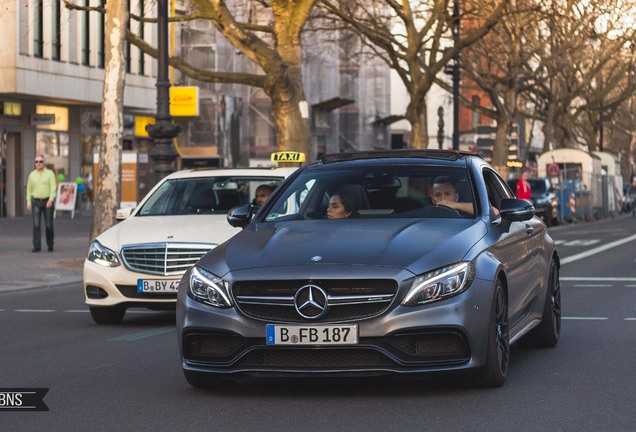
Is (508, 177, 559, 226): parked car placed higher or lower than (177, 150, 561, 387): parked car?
lower

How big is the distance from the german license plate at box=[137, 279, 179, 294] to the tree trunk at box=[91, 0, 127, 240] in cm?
1206

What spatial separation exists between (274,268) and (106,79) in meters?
18.5

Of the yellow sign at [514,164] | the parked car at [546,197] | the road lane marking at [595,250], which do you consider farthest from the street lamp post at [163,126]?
the yellow sign at [514,164]

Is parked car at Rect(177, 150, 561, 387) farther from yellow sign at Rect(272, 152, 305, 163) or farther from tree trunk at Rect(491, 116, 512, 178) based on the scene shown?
tree trunk at Rect(491, 116, 512, 178)

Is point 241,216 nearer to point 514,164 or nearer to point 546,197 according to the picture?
point 514,164

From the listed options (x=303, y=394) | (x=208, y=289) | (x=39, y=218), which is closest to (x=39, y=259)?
(x=39, y=218)

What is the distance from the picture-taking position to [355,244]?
8820 millimetres

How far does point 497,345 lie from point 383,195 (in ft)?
4.95

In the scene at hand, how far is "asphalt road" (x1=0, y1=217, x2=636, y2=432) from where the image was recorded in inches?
310

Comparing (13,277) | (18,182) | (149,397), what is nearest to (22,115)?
(18,182)

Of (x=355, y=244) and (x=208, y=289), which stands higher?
(x=355, y=244)

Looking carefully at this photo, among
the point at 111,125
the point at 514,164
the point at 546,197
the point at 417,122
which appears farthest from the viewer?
the point at 546,197

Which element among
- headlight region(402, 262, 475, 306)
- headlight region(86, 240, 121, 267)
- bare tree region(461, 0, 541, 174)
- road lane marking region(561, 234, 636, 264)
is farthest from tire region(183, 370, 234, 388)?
bare tree region(461, 0, 541, 174)

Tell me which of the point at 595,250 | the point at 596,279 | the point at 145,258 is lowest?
the point at 595,250
